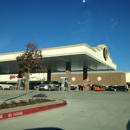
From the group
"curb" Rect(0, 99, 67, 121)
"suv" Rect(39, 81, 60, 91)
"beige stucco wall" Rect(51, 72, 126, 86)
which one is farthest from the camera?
"beige stucco wall" Rect(51, 72, 126, 86)

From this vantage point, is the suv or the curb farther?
the suv

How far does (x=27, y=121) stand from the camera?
773 centimetres

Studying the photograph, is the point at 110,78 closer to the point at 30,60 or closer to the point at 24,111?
the point at 30,60

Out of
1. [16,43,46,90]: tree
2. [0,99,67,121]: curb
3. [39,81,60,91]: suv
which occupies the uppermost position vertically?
[16,43,46,90]: tree

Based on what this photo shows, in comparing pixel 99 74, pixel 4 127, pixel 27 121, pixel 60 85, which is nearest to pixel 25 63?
pixel 27 121

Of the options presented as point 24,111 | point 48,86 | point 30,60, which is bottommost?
point 24,111

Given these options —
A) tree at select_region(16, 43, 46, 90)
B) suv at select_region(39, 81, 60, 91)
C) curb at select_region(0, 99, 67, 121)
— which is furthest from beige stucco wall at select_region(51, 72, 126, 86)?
curb at select_region(0, 99, 67, 121)

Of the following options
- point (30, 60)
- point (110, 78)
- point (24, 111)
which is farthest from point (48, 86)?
point (110, 78)

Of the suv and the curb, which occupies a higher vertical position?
the suv

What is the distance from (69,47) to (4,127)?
2523 cm

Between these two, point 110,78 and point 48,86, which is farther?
point 110,78

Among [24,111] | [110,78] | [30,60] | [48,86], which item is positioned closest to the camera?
[24,111]

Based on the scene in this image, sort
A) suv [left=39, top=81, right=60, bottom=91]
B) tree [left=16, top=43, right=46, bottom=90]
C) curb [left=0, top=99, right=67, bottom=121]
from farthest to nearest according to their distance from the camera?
suv [left=39, top=81, right=60, bottom=91], tree [left=16, top=43, right=46, bottom=90], curb [left=0, top=99, right=67, bottom=121]

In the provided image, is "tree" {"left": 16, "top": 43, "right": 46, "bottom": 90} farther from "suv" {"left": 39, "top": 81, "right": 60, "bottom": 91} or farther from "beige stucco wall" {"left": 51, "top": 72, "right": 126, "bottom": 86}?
"beige stucco wall" {"left": 51, "top": 72, "right": 126, "bottom": 86}
